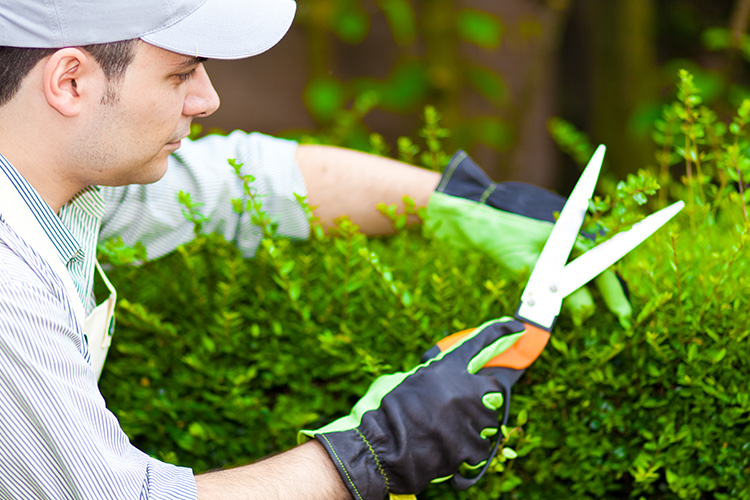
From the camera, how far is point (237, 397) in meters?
1.40

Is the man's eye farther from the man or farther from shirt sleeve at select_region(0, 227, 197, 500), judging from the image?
shirt sleeve at select_region(0, 227, 197, 500)

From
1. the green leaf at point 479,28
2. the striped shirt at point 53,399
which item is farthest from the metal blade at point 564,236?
the green leaf at point 479,28

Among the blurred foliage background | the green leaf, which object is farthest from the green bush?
the green leaf

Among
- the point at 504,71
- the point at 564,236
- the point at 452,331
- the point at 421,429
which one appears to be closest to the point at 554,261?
the point at 564,236

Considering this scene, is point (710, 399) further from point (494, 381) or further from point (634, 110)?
point (634, 110)

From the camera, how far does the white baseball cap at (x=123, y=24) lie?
1.11m

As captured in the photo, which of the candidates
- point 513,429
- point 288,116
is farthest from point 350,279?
point 288,116

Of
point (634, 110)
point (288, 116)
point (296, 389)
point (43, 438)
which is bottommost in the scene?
point (288, 116)

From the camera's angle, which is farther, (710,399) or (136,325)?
(136,325)

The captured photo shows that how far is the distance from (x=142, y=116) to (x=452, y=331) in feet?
2.12

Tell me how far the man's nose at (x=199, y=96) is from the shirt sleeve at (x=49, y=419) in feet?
1.22

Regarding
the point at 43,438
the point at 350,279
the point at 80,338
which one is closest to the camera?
the point at 43,438

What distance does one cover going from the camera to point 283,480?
3.68 ft

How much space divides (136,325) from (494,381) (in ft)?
2.28
